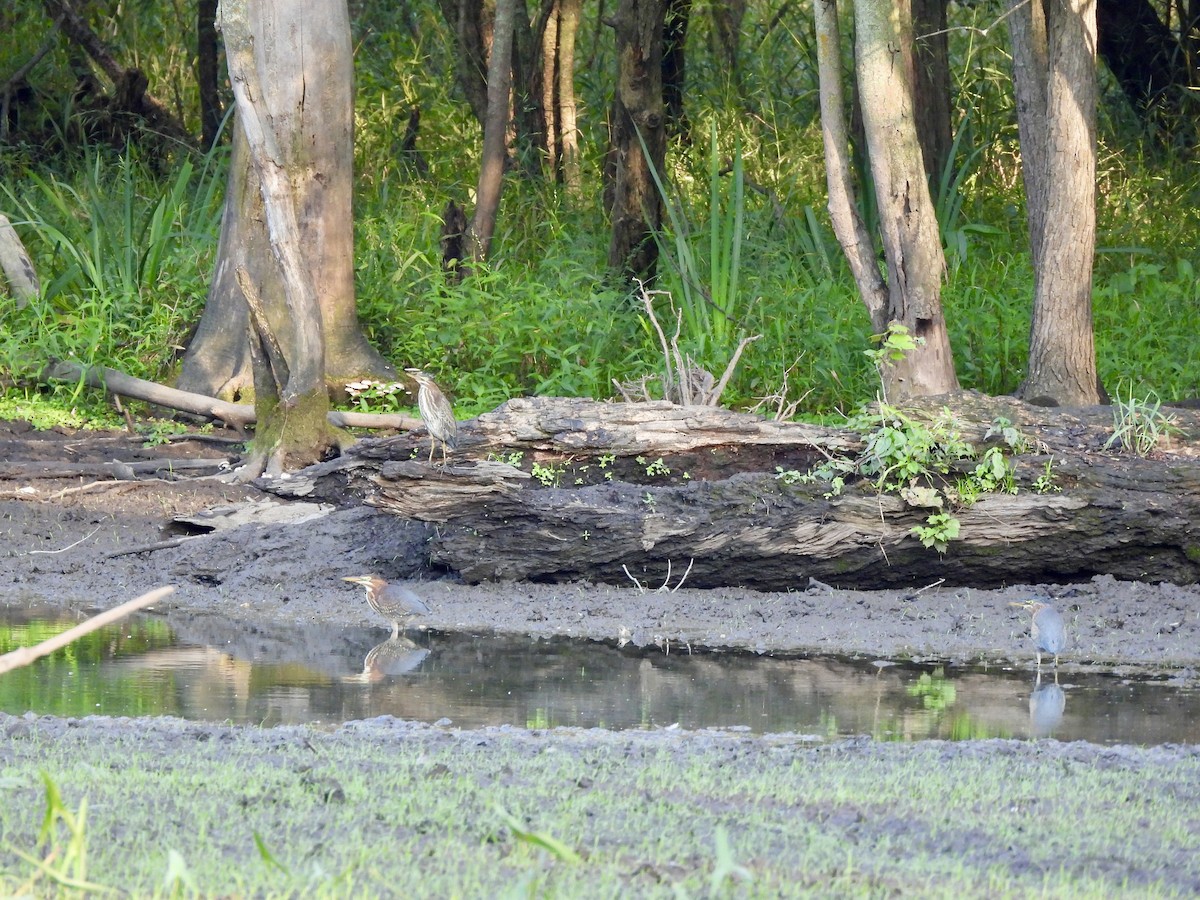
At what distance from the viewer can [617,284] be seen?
41.7 ft

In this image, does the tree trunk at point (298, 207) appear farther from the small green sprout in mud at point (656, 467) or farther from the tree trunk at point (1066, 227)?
the tree trunk at point (1066, 227)

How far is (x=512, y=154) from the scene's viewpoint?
15820mm

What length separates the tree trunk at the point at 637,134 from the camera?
479 inches

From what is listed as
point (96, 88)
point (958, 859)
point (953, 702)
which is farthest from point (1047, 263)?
point (96, 88)

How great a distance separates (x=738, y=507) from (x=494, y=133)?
683cm

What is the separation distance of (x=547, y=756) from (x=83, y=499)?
5.57 meters

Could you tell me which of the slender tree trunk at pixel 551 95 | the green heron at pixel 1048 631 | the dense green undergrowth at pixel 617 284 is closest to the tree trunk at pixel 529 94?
the slender tree trunk at pixel 551 95

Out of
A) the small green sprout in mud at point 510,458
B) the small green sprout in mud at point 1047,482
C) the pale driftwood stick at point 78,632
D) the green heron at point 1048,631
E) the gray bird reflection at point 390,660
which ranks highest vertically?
the pale driftwood stick at point 78,632

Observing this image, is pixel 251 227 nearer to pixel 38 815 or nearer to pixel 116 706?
pixel 116 706

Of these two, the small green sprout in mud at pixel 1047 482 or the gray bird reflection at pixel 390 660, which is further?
the small green sprout in mud at pixel 1047 482

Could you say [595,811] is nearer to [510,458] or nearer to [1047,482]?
[510,458]

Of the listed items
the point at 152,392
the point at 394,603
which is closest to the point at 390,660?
the point at 394,603

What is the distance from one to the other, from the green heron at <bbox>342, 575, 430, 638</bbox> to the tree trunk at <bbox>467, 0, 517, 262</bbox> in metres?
6.92

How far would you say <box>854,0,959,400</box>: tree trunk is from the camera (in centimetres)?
815
